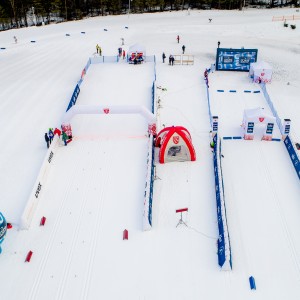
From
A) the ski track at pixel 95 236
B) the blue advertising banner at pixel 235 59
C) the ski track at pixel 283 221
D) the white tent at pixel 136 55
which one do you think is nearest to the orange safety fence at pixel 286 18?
the blue advertising banner at pixel 235 59

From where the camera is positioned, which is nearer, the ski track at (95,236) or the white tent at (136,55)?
the ski track at (95,236)

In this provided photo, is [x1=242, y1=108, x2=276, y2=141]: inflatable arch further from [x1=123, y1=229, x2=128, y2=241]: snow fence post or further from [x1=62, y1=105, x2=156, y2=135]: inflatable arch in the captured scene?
[x1=123, y1=229, x2=128, y2=241]: snow fence post

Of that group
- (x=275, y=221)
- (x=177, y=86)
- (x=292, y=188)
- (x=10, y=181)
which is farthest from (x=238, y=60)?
(x=10, y=181)

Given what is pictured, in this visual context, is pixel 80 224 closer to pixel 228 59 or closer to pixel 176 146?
pixel 176 146

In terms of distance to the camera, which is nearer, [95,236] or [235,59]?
[95,236]

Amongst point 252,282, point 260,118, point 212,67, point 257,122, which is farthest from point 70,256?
point 212,67

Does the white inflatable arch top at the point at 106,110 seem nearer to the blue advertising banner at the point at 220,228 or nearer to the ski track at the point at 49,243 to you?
the ski track at the point at 49,243

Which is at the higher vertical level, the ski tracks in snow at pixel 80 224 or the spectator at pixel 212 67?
the spectator at pixel 212 67
